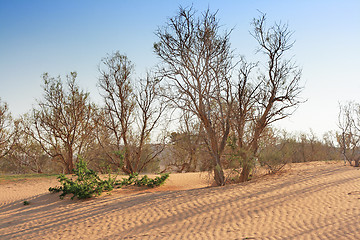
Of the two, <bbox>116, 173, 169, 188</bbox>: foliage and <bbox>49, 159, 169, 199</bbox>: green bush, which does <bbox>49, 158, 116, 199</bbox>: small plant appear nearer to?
<bbox>49, 159, 169, 199</bbox>: green bush

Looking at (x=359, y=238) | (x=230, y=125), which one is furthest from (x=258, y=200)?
(x=230, y=125)

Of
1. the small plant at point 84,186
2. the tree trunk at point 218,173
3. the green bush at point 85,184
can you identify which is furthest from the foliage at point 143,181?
the tree trunk at point 218,173


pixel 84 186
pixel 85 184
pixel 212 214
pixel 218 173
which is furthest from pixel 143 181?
pixel 212 214

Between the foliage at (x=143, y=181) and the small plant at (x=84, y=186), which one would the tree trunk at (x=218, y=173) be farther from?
the small plant at (x=84, y=186)

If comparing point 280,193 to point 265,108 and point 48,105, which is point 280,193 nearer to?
point 265,108

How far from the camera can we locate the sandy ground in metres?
7.11

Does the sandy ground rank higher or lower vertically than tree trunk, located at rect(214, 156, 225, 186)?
lower

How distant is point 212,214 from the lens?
8.55 m

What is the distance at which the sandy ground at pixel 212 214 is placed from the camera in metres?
7.11

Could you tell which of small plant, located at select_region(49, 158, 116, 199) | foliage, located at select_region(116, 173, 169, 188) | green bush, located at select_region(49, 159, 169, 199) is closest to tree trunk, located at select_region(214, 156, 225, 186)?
foliage, located at select_region(116, 173, 169, 188)

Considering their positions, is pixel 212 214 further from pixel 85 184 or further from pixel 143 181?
pixel 143 181

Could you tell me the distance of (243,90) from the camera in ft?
43.4

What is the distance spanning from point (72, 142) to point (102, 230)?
42.7 ft

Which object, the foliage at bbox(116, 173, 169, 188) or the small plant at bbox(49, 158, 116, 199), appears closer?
the small plant at bbox(49, 158, 116, 199)
